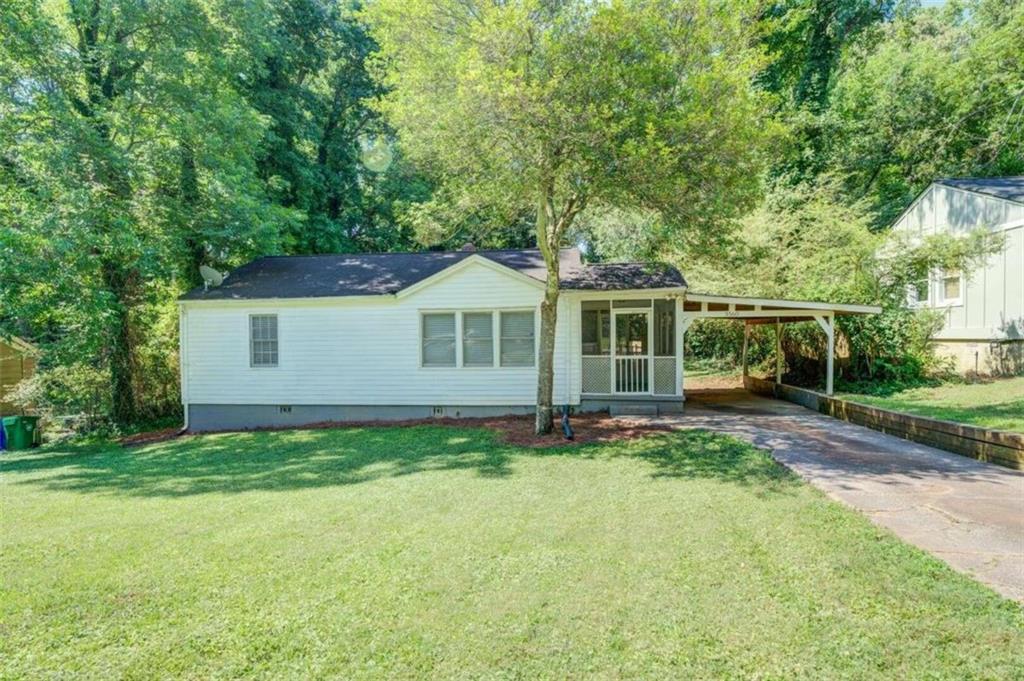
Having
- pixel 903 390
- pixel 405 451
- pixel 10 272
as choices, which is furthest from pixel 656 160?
pixel 10 272

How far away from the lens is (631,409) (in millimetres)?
11992

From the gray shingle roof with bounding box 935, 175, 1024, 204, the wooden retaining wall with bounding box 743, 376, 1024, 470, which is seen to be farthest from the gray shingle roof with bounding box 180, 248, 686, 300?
the gray shingle roof with bounding box 935, 175, 1024, 204

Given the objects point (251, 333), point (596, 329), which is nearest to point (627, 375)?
point (596, 329)

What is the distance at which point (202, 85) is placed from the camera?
14789mm

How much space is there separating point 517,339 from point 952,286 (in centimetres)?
1321

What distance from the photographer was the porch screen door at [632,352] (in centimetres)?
1240

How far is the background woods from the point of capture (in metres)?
8.07

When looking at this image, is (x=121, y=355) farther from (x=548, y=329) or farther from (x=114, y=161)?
(x=548, y=329)

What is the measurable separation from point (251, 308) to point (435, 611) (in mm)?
11091

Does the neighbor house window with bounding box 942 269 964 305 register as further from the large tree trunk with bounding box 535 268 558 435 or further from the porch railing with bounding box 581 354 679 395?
the large tree trunk with bounding box 535 268 558 435

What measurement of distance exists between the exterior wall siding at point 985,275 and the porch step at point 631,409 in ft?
31.8

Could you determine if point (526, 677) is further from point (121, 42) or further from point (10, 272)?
point (121, 42)

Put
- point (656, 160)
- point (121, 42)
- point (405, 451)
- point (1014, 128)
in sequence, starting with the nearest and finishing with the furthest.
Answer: point (656, 160), point (405, 451), point (121, 42), point (1014, 128)

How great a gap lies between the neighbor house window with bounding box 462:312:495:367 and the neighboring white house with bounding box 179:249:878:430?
24mm
